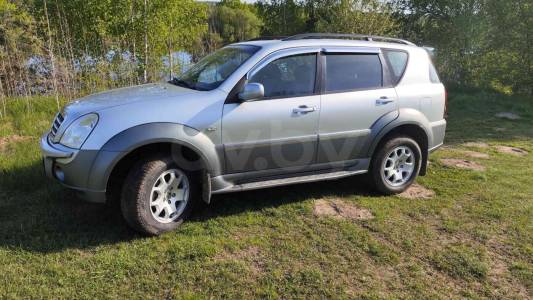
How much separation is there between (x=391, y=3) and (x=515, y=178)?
920cm

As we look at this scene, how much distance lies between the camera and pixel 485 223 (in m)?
4.35

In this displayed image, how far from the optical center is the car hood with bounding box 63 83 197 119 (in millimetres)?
3751

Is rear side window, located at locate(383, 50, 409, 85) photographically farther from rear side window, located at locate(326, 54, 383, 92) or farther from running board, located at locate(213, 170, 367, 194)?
running board, located at locate(213, 170, 367, 194)

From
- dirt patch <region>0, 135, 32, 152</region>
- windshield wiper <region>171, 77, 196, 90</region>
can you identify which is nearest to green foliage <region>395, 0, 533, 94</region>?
windshield wiper <region>171, 77, 196, 90</region>

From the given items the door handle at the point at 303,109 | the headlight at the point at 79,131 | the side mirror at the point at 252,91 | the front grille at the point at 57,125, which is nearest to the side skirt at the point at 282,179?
the door handle at the point at 303,109

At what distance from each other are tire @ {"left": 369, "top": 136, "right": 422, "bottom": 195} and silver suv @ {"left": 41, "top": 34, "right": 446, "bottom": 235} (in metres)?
0.01

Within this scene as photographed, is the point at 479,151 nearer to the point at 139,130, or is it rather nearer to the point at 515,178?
the point at 515,178

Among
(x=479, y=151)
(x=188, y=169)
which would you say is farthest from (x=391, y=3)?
(x=188, y=169)

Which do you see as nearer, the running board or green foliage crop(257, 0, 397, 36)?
the running board

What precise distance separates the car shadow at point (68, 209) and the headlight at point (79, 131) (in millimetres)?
794

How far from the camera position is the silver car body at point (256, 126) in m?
3.57

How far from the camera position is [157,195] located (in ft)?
12.4

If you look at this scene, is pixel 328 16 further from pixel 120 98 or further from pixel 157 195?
pixel 157 195

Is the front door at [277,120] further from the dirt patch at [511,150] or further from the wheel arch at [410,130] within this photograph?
the dirt patch at [511,150]
